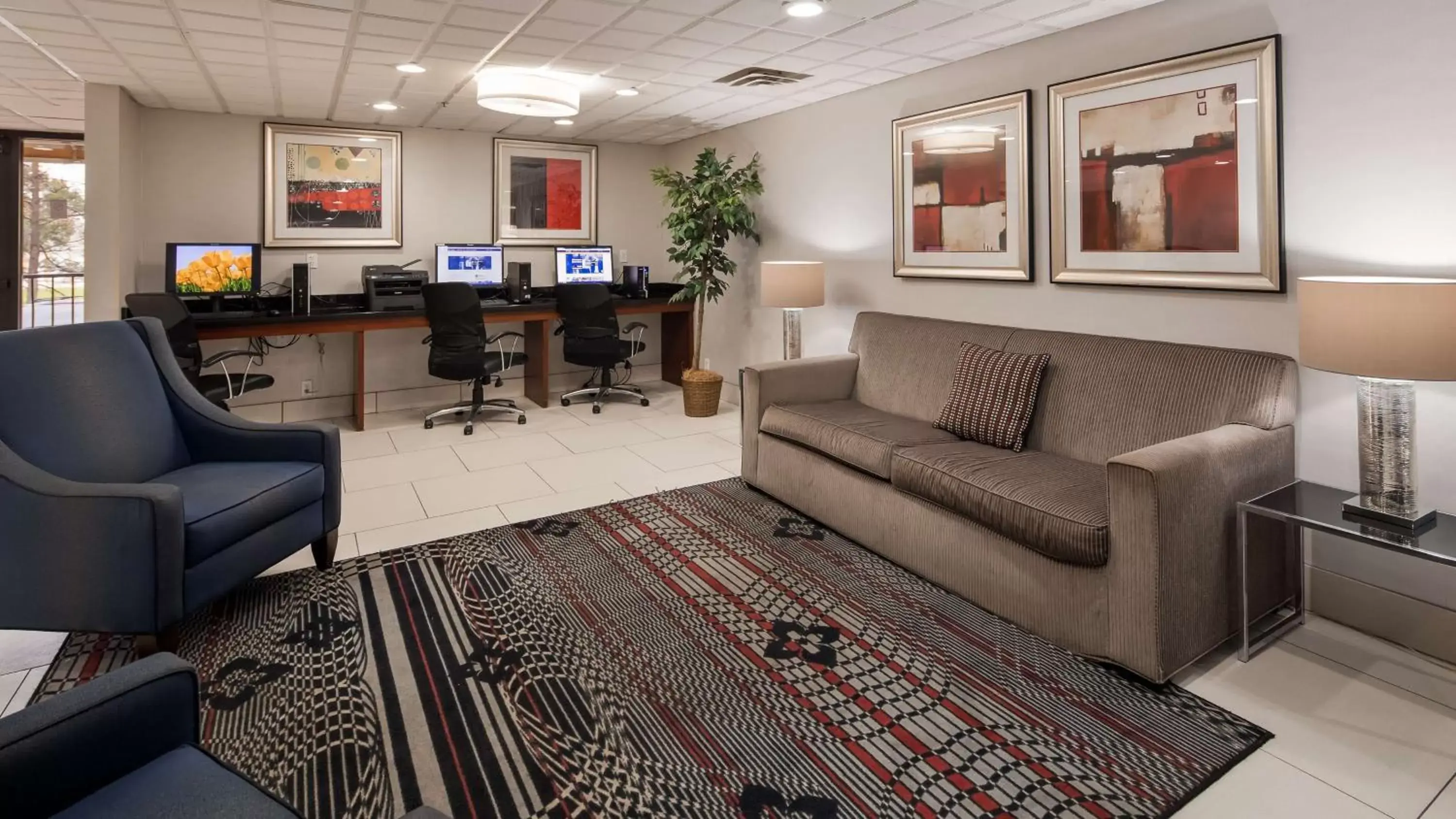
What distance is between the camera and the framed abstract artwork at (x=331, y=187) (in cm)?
573

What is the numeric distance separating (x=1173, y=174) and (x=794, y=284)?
2.21 m

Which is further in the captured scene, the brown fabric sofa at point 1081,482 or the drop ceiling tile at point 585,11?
the drop ceiling tile at point 585,11

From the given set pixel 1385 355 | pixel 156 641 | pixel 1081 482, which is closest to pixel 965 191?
pixel 1081 482

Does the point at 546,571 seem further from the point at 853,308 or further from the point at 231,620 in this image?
the point at 853,308

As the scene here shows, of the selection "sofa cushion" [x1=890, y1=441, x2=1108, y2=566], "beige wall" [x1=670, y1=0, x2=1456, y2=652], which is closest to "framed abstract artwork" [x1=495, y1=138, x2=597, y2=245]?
"beige wall" [x1=670, y1=0, x2=1456, y2=652]

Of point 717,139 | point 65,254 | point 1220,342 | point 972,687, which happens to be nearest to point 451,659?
point 972,687

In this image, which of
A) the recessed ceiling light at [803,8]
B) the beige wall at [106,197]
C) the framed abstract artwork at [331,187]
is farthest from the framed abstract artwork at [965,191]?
the beige wall at [106,197]

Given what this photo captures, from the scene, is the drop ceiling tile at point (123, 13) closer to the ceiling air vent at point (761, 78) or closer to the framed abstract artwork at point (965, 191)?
the ceiling air vent at point (761, 78)

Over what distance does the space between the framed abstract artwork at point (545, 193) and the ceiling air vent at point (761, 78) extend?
2622mm

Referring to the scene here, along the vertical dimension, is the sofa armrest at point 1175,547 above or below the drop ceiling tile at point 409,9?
below

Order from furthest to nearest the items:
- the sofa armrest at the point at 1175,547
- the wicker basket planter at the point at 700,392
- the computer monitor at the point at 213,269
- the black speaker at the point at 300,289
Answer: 1. the wicker basket planter at the point at 700,392
2. the black speaker at the point at 300,289
3. the computer monitor at the point at 213,269
4. the sofa armrest at the point at 1175,547

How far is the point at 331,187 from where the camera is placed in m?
5.91

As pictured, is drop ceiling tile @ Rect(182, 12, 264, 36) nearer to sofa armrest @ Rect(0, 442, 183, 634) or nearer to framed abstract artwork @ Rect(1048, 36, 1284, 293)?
sofa armrest @ Rect(0, 442, 183, 634)

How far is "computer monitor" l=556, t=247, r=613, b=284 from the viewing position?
264 inches
